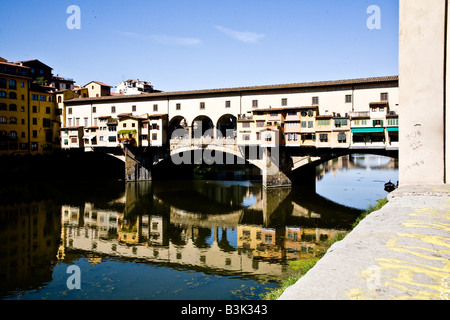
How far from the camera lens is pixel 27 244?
712 inches

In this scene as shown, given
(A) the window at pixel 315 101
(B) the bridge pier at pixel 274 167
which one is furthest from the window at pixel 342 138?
(B) the bridge pier at pixel 274 167

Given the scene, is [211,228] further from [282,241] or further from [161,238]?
[282,241]

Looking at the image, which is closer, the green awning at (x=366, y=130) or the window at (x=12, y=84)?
the green awning at (x=366, y=130)

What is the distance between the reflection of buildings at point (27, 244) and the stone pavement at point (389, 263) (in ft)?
35.3

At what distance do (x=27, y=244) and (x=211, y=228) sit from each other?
10.1 m

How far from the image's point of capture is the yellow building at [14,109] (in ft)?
150

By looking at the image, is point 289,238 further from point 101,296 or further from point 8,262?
point 8,262

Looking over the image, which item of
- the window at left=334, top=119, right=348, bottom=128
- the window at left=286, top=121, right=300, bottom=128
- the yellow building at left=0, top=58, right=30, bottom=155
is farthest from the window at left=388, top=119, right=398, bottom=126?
the yellow building at left=0, top=58, right=30, bottom=155

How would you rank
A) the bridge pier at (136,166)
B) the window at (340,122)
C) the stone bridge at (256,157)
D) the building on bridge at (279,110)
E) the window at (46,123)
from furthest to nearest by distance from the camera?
the window at (46,123) → the bridge pier at (136,166) → the stone bridge at (256,157) → the window at (340,122) → the building on bridge at (279,110)

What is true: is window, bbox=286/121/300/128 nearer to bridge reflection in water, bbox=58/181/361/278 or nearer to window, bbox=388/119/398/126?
bridge reflection in water, bbox=58/181/361/278

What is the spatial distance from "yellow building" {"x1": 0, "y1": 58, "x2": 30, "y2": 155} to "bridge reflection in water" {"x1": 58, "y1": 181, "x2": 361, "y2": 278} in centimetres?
2179

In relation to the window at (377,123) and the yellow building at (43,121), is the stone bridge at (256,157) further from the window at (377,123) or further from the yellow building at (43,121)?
the yellow building at (43,121)

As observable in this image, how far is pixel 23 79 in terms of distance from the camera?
157 ft
